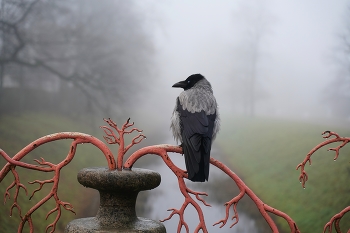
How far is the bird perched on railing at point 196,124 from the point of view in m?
1.99

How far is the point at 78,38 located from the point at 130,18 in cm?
84

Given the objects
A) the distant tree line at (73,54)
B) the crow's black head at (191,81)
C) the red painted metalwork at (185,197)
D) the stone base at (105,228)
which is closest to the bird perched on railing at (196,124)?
the crow's black head at (191,81)

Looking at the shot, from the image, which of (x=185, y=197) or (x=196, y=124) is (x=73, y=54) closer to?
(x=196, y=124)

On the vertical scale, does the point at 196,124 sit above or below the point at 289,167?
above

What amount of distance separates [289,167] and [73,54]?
319 cm

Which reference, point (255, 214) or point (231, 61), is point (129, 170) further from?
point (231, 61)

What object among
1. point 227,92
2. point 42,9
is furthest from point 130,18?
point 227,92

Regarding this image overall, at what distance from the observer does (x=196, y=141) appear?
209cm

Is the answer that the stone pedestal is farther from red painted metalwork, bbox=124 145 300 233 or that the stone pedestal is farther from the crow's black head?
the crow's black head

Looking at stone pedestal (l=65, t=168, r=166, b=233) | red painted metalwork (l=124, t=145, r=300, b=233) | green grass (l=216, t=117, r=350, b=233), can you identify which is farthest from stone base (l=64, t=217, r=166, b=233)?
green grass (l=216, t=117, r=350, b=233)

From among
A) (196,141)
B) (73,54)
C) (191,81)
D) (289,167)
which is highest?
(73,54)

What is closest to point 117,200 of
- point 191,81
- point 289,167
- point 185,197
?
point 185,197

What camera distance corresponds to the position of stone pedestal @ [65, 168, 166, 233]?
1.91m

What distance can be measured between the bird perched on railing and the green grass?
6.15ft
